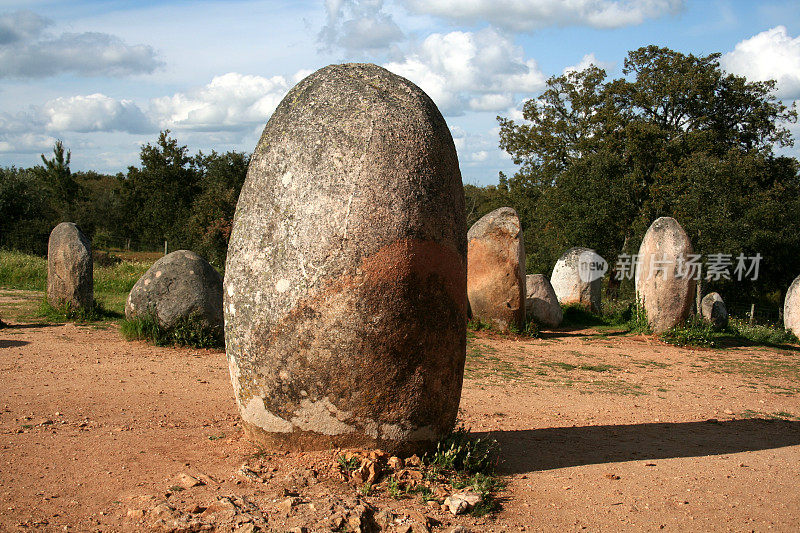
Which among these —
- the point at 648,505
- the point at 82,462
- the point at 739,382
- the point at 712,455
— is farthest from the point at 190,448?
the point at 739,382

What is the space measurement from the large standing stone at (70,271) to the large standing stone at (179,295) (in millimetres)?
2704

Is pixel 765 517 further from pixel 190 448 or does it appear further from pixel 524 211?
pixel 524 211

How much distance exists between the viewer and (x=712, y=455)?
537 cm

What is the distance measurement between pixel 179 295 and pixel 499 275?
21.5 feet

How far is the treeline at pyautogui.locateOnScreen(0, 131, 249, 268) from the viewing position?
24.4 meters

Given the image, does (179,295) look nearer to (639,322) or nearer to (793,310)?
(639,322)

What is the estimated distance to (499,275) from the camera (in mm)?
12906

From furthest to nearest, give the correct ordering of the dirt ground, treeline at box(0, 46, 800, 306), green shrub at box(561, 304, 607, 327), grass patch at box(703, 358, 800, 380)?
treeline at box(0, 46, 800, 306) < green shrub at box(561, 304, 607, 327) < grass patch at box(703, 358, 800, 380) < the dirt ground

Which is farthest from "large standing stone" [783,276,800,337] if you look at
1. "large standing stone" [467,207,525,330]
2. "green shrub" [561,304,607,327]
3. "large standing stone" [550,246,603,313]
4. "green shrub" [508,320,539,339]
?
"large standing stone" [467,207,525,330]

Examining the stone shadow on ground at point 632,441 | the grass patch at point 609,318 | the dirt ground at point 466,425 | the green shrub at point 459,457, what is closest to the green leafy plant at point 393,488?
the dirt ground at point 466,425

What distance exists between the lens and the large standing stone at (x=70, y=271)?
1150cm

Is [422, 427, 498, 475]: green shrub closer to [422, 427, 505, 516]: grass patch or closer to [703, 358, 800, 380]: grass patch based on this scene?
[422, 427, 505, 516]: grass patch

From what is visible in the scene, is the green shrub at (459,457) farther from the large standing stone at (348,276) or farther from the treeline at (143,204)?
the treeline at (143,204)

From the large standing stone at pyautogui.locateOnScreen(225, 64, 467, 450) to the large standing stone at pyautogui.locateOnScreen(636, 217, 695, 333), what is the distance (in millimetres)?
9830
